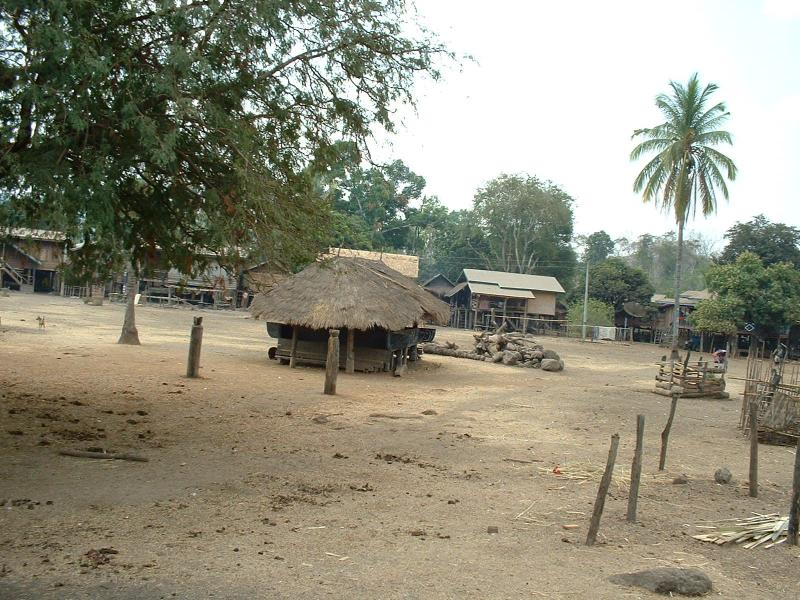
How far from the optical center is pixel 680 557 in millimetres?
6008

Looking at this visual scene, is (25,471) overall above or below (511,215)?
below

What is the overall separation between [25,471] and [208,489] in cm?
187

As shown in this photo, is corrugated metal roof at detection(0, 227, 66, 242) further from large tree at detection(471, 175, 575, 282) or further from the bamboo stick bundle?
large tree at detection(471, 175, 575, 282)

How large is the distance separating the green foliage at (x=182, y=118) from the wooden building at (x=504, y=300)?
41.5 m

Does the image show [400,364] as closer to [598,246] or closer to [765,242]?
[765,242]

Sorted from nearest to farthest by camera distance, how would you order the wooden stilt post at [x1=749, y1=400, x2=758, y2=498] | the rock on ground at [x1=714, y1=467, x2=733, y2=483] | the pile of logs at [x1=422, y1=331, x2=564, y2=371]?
1. the wooden stilt post at [x1=749, y1=400, x2=758, y2=498]
2. the rock on ground at [x1=714, y1=467, x2=733, y2=483]
3. the pile of logs at [x1=422, y1=331, x2=564, y2=371]

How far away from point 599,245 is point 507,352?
55288mm

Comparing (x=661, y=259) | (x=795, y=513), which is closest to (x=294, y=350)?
(x=795, y=513)

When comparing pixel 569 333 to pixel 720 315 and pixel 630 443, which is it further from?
pixel 630 443

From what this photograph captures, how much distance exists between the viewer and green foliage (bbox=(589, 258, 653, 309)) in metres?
50.8

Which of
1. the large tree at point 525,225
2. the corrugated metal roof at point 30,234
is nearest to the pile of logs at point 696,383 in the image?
the corrugated metal roof at point 30,234

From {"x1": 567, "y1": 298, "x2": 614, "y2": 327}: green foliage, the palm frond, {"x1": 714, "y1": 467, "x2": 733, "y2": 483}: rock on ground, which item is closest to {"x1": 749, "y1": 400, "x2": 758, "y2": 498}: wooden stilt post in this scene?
{"x1": 714, "y1": 467, "x2": 733, "y2": 483}: rock on ground

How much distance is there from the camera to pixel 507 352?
26.9 metres

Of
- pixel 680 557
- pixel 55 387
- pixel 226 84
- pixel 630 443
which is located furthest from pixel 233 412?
pixel 680 557
